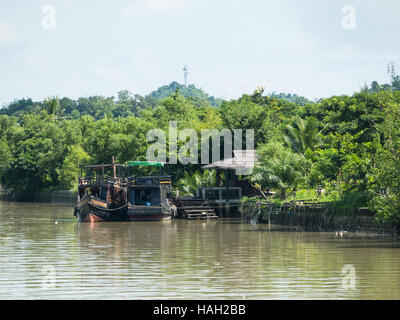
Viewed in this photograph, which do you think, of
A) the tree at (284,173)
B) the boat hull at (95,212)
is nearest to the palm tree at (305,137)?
the tree at (284,173)

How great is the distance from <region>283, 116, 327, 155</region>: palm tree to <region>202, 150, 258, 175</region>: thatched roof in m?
3.73

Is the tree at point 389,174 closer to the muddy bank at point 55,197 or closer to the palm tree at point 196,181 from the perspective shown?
the palm tree at point 196,181

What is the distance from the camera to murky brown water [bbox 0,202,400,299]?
1889 cm

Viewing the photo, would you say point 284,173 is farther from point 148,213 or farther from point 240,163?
point 148,213

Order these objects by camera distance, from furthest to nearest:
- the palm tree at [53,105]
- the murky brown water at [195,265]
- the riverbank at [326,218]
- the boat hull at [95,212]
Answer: the palm tree at [53,105]
the boat hull at [95,212]
the riverbank at [326,218]
the murky brown water at [195,265]

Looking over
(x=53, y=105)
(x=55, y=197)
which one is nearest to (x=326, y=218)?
(x=55, y=197)

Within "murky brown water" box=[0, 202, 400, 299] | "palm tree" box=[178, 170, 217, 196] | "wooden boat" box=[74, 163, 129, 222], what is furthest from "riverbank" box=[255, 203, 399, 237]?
"palm tree" box=[178, 170, 217, 196]

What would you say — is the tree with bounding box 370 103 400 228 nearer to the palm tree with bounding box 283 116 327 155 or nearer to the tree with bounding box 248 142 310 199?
the tree with bounding box 248 142 310 199

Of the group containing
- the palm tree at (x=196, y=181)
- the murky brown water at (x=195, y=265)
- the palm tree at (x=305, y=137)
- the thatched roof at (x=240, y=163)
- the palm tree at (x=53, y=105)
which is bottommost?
the murky brown water at (x=195, y=265)

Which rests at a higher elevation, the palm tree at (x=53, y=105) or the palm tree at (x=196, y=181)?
the palm tree at (x=53, y=105)

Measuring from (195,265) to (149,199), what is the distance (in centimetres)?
2812

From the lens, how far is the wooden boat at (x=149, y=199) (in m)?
50.3

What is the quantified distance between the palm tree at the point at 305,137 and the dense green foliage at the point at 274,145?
0.08 meters
